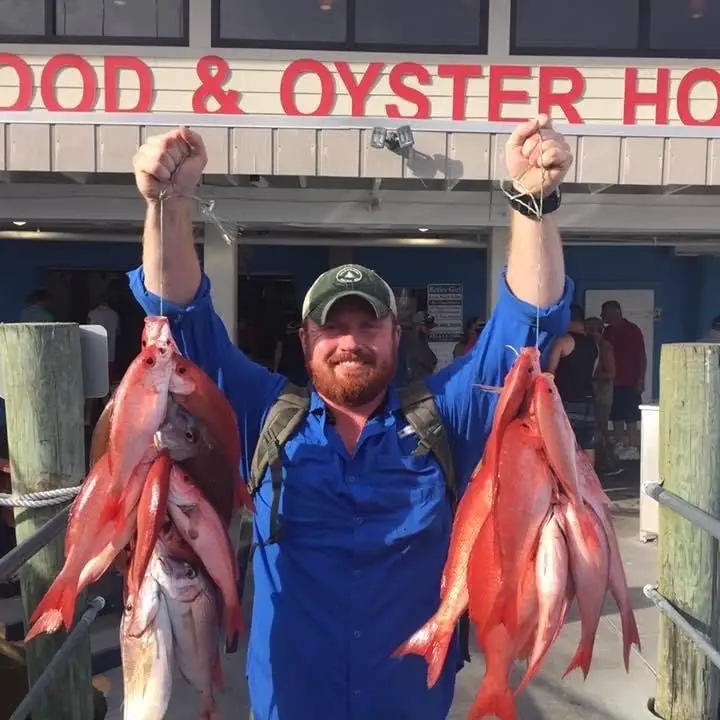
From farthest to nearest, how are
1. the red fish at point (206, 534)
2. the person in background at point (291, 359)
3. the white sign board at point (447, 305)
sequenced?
the white sign board at point (447, 305) → the person in background at point (291, 359) → the red fish at point (206, 534)

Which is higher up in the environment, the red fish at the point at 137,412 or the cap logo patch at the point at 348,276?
the cap logo patch at the point at 348,276

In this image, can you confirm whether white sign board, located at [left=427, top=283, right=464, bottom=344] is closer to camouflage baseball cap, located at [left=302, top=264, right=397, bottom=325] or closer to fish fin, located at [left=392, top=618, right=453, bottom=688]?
camouflage baseball cap, located at [left=302, top=264, right=397, bottom=325]

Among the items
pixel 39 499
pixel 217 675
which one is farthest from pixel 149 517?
pixel 39 499

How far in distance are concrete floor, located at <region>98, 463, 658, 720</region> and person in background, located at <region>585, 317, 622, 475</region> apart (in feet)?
14.3

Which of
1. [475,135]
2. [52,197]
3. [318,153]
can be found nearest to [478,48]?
[475,135]

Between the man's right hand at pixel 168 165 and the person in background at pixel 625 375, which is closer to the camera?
the man's right hand at pixel 168 165

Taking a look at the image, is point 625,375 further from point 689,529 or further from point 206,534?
point 206,534

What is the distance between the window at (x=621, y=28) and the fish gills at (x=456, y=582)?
5909 millimetres

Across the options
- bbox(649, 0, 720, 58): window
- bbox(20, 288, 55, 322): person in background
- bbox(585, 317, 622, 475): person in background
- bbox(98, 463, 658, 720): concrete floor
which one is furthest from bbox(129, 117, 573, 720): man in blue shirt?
bbox(585, 317, 622, 475): person in background

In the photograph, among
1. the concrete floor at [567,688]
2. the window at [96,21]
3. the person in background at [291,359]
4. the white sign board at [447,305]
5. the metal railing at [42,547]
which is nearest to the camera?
the metal railing at [42,547]

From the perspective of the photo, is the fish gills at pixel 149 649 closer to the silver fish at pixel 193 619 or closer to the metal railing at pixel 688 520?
the silver fish at pixel 193 619

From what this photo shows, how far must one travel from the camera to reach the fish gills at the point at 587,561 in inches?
67.8

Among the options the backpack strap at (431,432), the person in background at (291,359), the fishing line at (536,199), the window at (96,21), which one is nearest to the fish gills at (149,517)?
the backpack strap at (431,432)

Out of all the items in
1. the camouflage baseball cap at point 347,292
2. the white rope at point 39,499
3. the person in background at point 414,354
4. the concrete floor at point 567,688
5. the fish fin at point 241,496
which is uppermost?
the camouflage baseball cap at point 347,292
